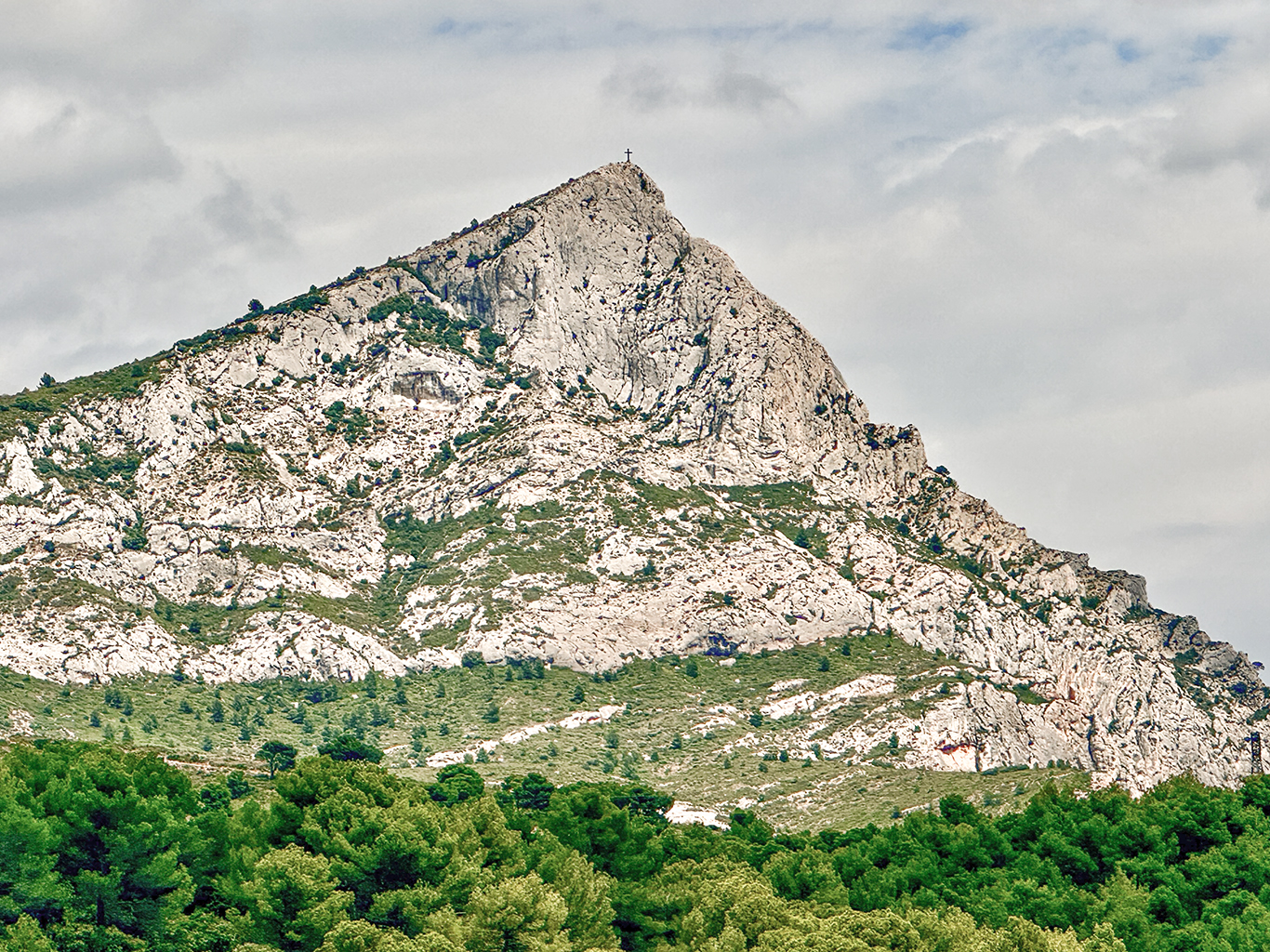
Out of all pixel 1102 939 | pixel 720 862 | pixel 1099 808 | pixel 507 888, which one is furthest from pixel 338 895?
pixel 1099 808

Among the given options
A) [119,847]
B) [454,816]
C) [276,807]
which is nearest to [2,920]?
[119,847]

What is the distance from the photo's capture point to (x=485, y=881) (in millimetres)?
117000

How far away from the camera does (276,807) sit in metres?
124

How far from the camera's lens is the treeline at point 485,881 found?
365 ft

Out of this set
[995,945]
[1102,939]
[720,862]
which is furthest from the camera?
[720,862]

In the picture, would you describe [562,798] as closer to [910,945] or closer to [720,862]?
[720,862]

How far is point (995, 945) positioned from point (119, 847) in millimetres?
56942

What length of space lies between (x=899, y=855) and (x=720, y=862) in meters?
22.6

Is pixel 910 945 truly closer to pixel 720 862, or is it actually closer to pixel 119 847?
pixel 720 862

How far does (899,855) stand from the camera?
151 metres

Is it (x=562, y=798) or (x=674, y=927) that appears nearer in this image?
(x=674, y=927)

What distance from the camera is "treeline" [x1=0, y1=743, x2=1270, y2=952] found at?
111312mm

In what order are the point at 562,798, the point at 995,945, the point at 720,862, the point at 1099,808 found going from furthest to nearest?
the point at 1099,808
the point at 562,798
the point at 720,862
the point at 995,945

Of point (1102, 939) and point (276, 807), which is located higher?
point (276, 807)
